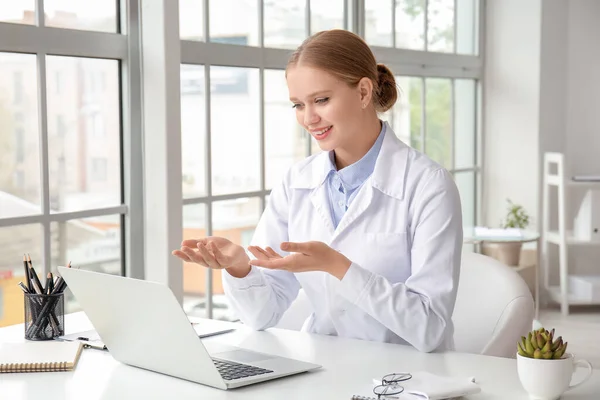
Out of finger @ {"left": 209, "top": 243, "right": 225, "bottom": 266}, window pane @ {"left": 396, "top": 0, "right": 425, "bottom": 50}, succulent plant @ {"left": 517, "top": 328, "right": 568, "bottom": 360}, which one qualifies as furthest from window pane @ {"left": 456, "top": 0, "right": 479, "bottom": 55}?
succulent plant @ {"left": 517, "top": 328, "right": 568, "bottom": 360}

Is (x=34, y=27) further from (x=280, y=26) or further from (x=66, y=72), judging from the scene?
(x=280, y=26)

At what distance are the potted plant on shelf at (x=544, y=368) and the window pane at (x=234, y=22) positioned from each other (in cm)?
202

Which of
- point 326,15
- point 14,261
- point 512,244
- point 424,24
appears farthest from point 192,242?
point 512,244

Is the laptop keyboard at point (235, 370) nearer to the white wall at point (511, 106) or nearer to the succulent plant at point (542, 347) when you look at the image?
the succulent plant at point (542, 347)

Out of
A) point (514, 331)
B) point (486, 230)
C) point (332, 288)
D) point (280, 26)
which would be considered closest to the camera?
point (332, 288)

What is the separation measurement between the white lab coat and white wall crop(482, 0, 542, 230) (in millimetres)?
3477

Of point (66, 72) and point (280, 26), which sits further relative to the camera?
point (280, 26)

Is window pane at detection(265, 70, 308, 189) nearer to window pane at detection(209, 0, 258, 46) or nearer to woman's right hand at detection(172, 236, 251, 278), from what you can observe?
window pane at detection(209, 0, 258, 46)

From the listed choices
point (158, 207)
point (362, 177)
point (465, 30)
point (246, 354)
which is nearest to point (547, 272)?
point (465, 30)

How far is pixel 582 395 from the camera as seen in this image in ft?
5.06

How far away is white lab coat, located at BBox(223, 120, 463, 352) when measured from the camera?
1854 millimetres

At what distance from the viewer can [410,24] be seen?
15.5 ft

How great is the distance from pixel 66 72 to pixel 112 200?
44 centimetres

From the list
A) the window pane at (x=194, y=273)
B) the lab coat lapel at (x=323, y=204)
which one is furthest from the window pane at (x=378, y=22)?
the lab coat lapel at (x=323, y=204)
